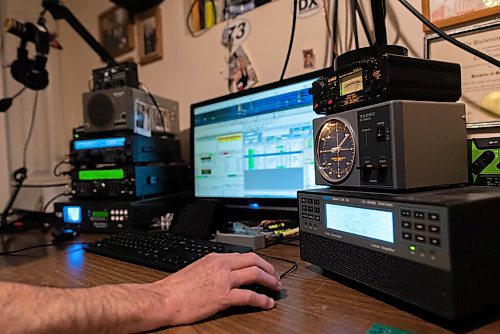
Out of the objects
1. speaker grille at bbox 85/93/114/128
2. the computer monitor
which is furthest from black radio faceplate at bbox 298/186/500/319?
speaker grille at bbox 85/93/114/128

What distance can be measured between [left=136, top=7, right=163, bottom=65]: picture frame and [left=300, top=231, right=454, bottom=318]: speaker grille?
4.66 feet

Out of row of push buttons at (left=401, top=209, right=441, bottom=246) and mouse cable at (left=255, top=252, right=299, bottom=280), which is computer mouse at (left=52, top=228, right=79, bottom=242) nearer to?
mouse cable at (left=255, top=252, right=299, bottom=280)

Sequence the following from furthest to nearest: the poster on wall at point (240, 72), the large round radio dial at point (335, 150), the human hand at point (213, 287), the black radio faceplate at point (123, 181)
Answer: the poster on wall at point (240, 72), the black radio faceplate at point (123, 181), the large round radio dial at point (335, 150), the human hand at point (213, 287)

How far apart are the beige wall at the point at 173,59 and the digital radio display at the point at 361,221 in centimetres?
59

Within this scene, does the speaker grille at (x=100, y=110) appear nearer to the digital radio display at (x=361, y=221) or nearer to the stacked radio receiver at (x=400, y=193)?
the stacked radio receiver at (x=400, y=193)

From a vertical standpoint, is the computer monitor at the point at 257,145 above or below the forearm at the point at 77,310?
above

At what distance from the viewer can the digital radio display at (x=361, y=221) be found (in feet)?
1.77

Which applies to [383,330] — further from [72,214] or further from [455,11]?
[72,214]

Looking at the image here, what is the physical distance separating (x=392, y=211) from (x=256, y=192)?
69 cm

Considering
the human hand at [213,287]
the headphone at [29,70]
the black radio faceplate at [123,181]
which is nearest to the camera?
the human hand at [213,287]

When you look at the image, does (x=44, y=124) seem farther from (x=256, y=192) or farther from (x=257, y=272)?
(x=257, y=272)

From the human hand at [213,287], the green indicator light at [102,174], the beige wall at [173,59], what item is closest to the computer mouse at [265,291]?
the human hand at [213,287]

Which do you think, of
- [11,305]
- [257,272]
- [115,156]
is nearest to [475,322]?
[257,272]

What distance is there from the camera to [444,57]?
94 centimetres
